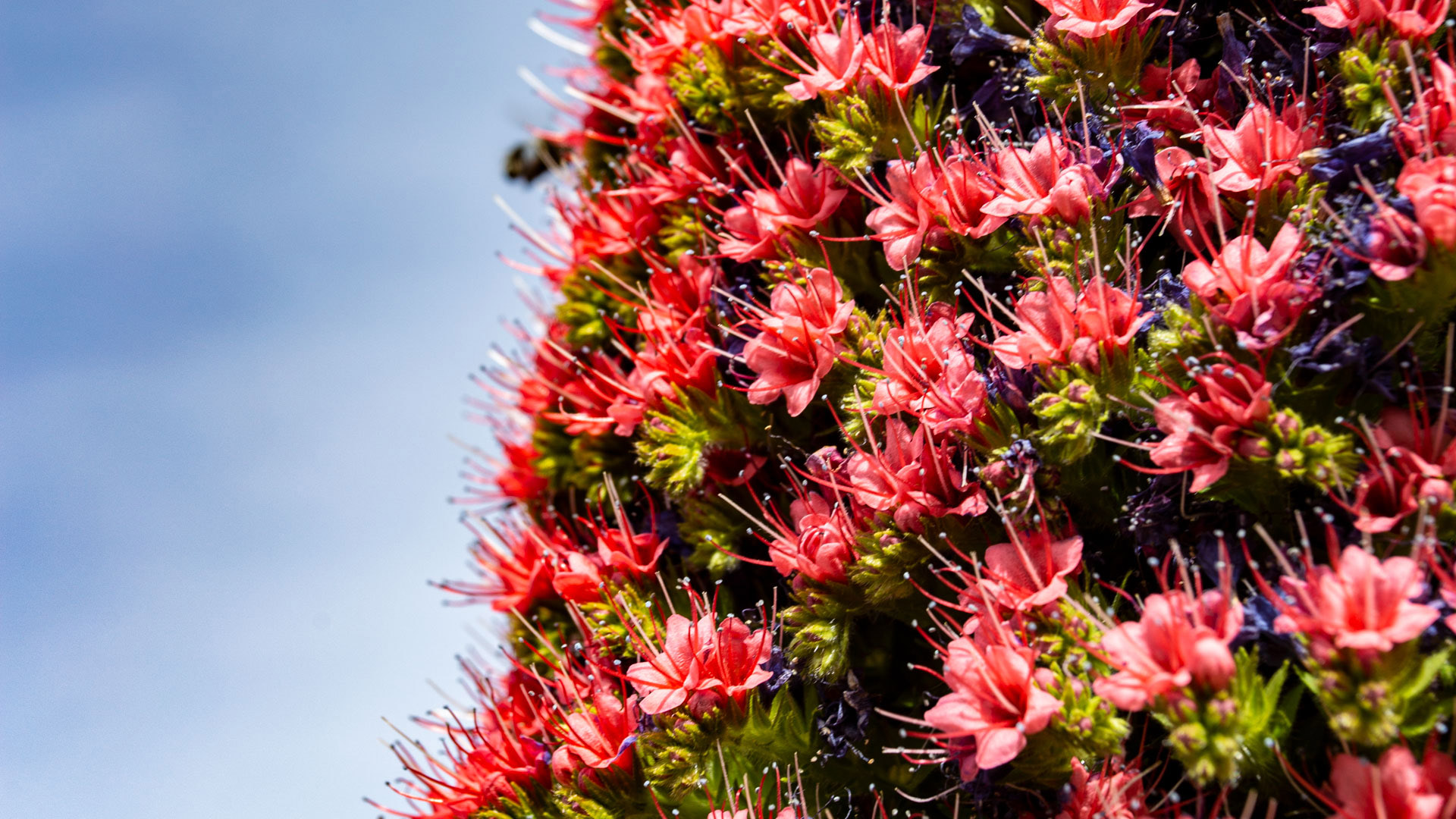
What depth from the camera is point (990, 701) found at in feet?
9.89

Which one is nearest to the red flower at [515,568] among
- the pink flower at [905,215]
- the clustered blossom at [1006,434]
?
the clustered blossom at [1006,434]

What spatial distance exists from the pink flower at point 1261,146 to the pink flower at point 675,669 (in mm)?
2137

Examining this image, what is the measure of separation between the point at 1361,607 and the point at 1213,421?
1.97 ft

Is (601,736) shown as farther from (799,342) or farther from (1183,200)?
(1183,200)

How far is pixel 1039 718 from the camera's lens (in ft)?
9.48

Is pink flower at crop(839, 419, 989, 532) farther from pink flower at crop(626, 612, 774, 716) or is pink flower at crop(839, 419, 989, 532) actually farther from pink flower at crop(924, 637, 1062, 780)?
pink flower at crop(626, 612, 774, 716)

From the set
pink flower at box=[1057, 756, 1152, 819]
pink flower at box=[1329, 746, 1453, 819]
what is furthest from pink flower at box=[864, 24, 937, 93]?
pink flower at box=[1329, 746, 1453, 819]

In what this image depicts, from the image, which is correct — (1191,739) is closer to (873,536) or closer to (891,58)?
(873,536)

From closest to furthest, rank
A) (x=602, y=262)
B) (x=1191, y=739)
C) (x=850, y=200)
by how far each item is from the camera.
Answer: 1. (x=1191, y=739)
2. (x=850, y=200)
3. (x=602, y=262)

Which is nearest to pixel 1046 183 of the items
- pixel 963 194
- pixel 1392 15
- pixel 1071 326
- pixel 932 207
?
pixel 963 194

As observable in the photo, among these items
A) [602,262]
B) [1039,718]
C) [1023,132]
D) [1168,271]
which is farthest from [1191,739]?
[602,262]

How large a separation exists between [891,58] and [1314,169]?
1440mm

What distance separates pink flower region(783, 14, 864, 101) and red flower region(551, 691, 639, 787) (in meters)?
2.27

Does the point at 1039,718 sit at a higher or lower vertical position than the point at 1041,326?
lower
